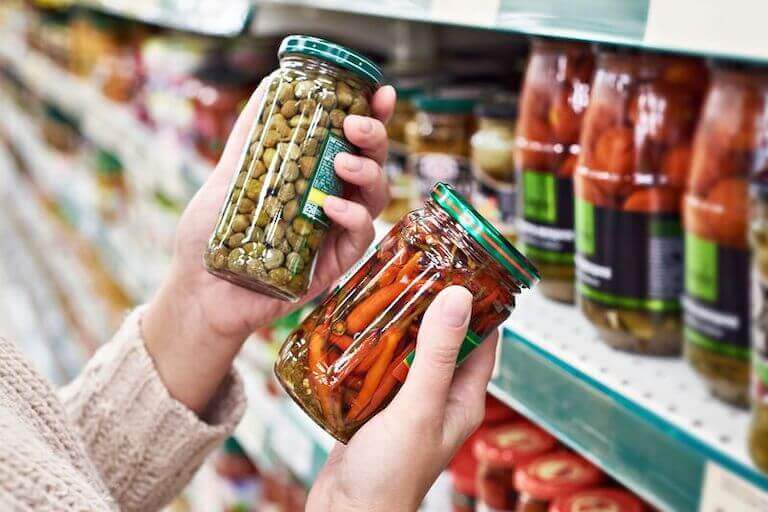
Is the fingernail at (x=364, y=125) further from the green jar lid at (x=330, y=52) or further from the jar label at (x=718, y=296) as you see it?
the jar label at (x=718, y=296)

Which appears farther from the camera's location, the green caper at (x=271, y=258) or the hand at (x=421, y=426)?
the green caper at (x=271, y=258)

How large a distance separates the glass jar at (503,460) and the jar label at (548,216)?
0.82 ft

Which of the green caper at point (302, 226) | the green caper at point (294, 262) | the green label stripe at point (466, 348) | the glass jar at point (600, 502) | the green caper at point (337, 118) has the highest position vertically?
the green caper at point (337, 118)

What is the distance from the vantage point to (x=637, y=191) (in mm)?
829

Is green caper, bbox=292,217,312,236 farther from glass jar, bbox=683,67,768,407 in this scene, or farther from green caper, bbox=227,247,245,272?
glass jar, bbox=683,67,768,407

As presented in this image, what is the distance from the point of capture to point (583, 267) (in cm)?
89

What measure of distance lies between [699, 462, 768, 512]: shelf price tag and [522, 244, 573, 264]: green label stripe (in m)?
0.36

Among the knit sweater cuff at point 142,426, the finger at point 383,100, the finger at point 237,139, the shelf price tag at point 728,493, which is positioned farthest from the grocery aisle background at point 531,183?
the knit sweater cuff at point 142,426

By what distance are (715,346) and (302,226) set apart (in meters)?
0.37

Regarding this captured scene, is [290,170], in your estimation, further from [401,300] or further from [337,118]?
[401,300]

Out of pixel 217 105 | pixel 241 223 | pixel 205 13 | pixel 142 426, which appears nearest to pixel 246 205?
pixel 241 223

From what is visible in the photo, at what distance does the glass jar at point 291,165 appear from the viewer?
81 cm

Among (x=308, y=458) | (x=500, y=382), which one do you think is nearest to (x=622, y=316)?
(x=500, y=382)

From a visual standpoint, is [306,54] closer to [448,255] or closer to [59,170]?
[448,255]
